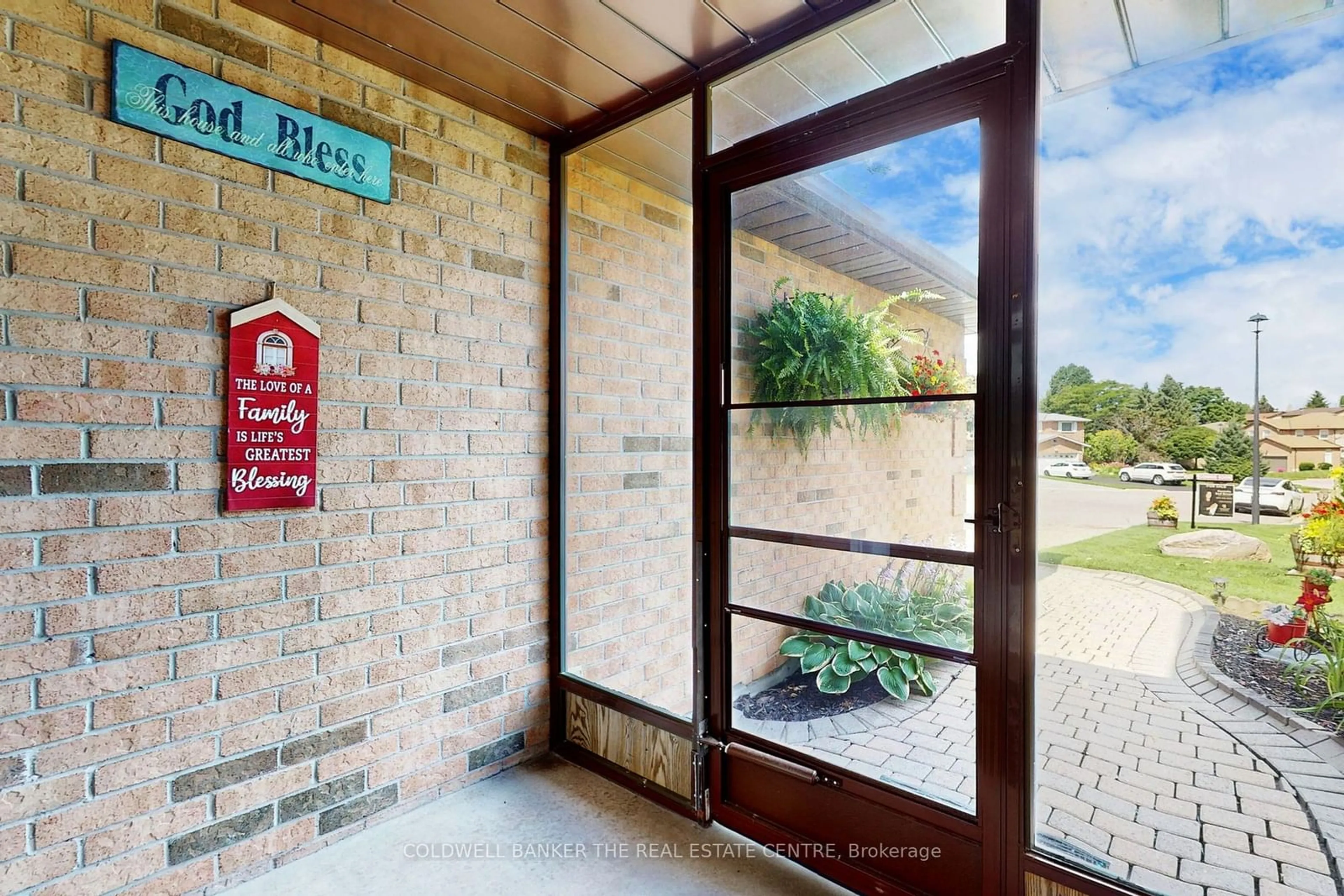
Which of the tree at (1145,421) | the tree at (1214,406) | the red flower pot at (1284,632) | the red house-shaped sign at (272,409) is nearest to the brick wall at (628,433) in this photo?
the red house-shaped sign at (272,409)

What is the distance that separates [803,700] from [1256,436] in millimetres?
1334

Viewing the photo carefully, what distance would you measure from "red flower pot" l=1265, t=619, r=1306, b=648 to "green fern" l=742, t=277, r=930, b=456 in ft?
2.92

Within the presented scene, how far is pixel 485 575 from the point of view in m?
2.48

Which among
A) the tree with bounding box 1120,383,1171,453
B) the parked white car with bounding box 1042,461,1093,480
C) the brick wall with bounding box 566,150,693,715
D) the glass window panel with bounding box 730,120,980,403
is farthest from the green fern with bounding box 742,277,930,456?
the brick wall with bounding box 566,150,693,715

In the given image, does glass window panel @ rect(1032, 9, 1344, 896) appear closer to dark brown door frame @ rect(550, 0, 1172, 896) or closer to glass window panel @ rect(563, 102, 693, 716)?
dark brown door frame @ rect(550, 0, 1172, 896)

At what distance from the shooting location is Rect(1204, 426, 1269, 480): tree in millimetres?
1377

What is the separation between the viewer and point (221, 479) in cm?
185

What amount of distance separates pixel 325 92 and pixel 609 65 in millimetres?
902

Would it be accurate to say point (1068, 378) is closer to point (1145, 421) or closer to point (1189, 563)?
point (1145, 421)

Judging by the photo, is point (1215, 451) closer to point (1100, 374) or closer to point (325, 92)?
point (1100, 374)

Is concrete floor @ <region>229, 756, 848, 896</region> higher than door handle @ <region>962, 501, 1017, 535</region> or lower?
lower

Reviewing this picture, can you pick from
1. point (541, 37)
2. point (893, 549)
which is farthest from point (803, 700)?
point (541, 37)

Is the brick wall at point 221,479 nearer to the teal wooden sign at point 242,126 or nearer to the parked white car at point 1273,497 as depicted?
the teal wooden sign at point 242,126

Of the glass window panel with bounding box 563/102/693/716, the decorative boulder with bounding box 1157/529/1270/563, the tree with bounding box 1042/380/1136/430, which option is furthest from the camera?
the glass window panel with bounding box 563/102/693/716
